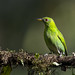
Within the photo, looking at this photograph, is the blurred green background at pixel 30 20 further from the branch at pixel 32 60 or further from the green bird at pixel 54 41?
the branch at pixel 32 60

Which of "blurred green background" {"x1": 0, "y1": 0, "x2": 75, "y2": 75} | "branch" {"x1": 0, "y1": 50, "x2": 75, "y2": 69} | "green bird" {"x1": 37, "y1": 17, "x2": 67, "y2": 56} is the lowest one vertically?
"branch" {"x1": 0, "y1": 50, "x2": 75, "y2": 69}

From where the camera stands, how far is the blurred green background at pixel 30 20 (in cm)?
1384

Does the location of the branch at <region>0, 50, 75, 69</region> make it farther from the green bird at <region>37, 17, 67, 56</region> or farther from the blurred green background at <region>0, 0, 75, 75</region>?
the blurred green background at <region>0, 0, 75, 75</region>

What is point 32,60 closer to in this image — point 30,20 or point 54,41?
point 54,41

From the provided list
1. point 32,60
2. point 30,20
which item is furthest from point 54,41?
point 30,20

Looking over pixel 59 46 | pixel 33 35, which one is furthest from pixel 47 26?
pixel 33 35

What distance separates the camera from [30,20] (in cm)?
1460

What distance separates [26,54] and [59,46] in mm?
2100

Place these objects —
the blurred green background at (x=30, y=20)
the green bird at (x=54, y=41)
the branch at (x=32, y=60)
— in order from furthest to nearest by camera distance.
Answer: the blurred green background at (x=30, y=20) < the green bird at (x=54, y=41) < the branch at (x=32, y=60)

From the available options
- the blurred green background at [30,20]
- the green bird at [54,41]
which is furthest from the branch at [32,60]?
the blurred green background at [30,20]

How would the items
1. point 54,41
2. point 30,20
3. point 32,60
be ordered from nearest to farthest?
point 32,60 → point 54,41 → point 30,20

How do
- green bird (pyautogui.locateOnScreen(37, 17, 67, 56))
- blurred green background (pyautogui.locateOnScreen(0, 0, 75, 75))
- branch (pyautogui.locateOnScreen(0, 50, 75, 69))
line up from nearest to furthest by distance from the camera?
branch (pyautogui.locateOnScreen(0, 50, 75, 69)) → green bird (pyautogui.locateOnScreen(37, 17, 67, 56)) → blurred green background (pyautogui.locateOnScreen(0, 0, 75, 75))

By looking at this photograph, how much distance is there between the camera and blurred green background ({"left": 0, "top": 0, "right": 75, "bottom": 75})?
1384 centimetres

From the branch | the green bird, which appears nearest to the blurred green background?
the green bird
